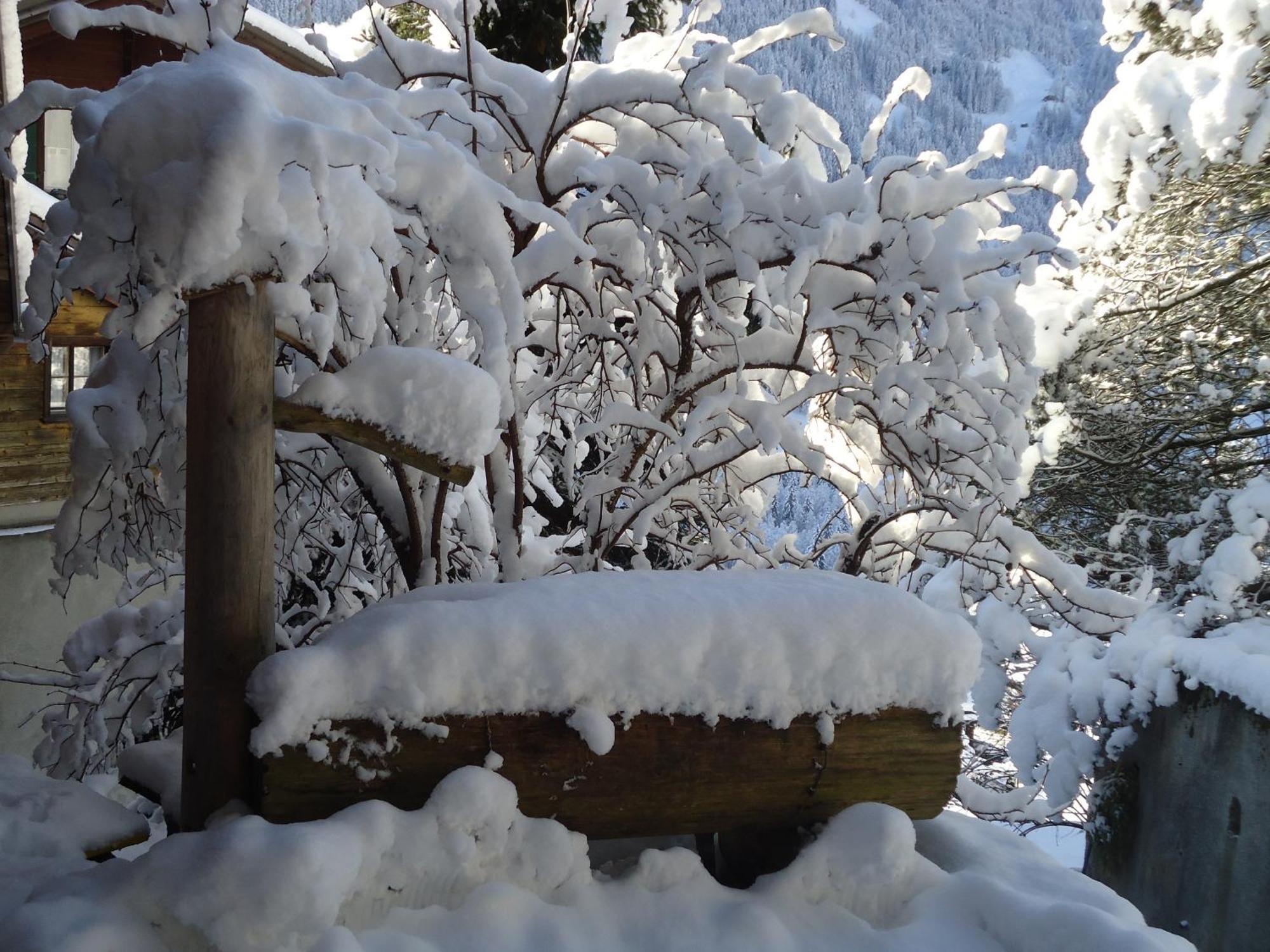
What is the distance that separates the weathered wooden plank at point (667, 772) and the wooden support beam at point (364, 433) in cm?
47

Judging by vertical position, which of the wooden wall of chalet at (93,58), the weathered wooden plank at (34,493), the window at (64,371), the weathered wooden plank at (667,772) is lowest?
the weathered wooden plank at (34,493)

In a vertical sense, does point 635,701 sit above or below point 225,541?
below

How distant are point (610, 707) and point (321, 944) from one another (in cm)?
64

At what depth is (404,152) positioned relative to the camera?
71.7 inches

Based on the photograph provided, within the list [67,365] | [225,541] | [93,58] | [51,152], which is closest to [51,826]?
[225,541]

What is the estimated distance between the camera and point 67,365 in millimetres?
9617

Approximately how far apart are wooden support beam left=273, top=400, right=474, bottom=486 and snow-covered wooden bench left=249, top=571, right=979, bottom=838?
272mm

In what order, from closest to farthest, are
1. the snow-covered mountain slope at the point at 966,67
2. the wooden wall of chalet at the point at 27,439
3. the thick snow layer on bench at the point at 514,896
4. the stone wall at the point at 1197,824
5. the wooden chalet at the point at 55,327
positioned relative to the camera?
the thick snow layer on bench at the point at 514,896
the stone wall at the point at 1197,824
the wooden chalet at the point at 55,327
the wooden wall of chalet at the point at 27,439
the snow-covered mountain slope at the point at 966,67

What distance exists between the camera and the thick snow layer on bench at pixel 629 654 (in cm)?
179

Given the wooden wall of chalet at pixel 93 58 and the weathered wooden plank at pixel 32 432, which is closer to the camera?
the weathered wooden plank at pixel 32 432

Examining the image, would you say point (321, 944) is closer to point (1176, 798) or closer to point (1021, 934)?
point (1021, 934)

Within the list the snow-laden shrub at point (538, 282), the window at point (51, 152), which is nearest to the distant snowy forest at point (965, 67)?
the window at point (51, 152)

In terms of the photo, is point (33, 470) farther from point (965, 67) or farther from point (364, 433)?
point (965, 67)

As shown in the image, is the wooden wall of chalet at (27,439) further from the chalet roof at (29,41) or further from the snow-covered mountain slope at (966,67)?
the snow-covered mountain slope at (966,67)
